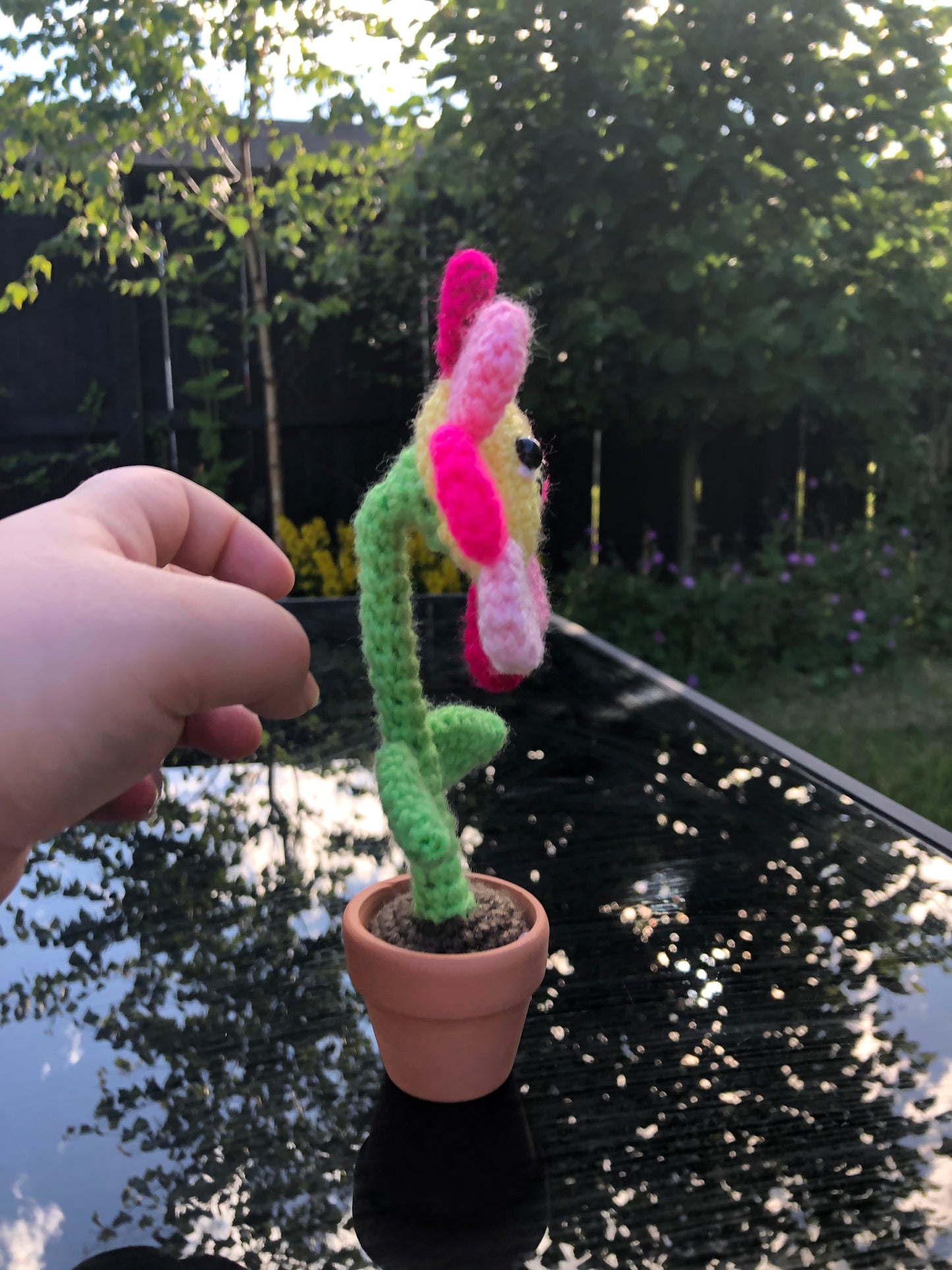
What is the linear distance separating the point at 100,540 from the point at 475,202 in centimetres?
264

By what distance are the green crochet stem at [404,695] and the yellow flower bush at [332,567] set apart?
2.32 m

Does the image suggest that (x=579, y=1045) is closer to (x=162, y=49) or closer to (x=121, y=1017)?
(x=121, y=1017)

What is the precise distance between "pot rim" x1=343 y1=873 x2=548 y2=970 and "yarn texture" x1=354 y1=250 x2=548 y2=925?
0.11ft

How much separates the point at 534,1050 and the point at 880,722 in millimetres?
2200

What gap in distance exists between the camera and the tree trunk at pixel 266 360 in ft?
9.71

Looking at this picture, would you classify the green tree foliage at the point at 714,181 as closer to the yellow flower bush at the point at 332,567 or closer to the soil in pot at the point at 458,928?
the yellow flower bush at the point at 332,567

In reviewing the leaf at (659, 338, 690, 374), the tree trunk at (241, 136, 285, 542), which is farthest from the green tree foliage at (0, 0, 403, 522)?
the leaf at (659, 338, 690, 374)

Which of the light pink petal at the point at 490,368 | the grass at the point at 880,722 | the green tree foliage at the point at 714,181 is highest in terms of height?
the green tree foliage at the point at 714,181

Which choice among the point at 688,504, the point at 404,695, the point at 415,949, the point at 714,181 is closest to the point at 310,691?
the point at 404,695

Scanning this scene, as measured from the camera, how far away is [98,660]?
0.42 m

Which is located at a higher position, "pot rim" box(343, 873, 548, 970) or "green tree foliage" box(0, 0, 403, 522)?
"green tree foliage" box(0, 0, 403, 522)

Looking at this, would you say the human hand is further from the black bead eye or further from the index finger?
the black bead eye

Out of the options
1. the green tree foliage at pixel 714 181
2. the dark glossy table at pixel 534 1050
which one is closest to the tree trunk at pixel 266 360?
the green tree foliage at pixel 714 181

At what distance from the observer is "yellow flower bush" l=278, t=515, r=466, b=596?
118 inches
